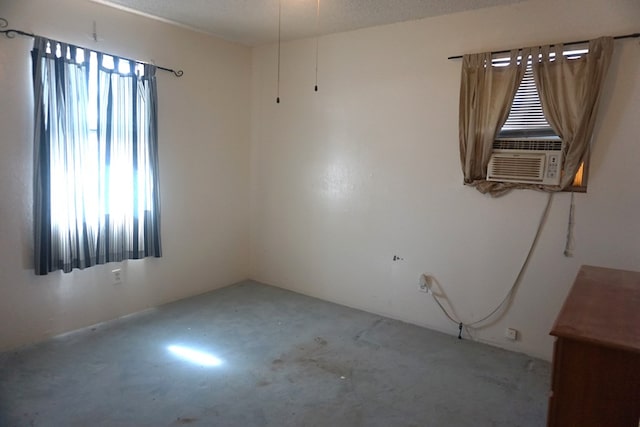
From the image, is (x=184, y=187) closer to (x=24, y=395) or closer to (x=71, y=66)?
(x=71, y=66)

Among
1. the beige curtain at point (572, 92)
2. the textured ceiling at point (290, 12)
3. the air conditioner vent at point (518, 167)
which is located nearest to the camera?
the beige curtain at point (572, 92)

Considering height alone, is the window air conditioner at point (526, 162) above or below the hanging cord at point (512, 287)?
above

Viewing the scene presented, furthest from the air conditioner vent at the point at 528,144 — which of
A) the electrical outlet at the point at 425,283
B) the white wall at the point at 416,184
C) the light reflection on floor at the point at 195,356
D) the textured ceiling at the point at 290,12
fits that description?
the light reflection on floor at the point at 195,356

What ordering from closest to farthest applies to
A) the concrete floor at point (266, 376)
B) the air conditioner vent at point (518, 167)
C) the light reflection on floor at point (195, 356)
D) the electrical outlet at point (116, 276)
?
the concrete floor at point (266, 376) < the light reflection on floor at point (195, 356) < the air conditioner vent at point (518, 167) < the electrical outlet at point (116, 276)

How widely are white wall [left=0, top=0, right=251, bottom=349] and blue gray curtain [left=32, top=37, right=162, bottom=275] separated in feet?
0.36

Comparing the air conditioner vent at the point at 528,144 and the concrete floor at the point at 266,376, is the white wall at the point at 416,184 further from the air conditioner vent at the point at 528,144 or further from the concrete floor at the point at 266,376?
the concrete floor at the point at 266,376

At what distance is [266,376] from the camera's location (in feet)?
8.75

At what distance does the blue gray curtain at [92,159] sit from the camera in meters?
2.89

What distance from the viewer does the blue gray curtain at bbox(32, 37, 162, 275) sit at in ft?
9.47

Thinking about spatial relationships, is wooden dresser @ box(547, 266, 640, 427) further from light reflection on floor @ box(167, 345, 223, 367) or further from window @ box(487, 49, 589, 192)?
light reflection on floor @ box(167, 345, 223, 367)

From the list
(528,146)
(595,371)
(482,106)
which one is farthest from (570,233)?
(595,371)

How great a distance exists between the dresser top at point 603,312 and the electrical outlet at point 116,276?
3.29m

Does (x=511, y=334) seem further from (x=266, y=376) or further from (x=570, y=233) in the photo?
(x=266, y=376)

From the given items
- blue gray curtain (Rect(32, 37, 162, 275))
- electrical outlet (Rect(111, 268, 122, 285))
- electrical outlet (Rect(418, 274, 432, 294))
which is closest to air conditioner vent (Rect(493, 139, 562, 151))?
electrical outlet (Rect(418, 274, 432, 294))
